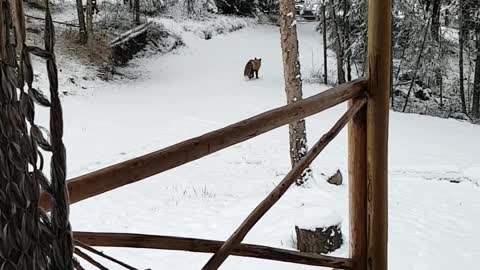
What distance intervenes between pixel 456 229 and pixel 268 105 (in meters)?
6.01

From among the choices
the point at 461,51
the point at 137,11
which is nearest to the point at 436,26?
the point at 461,51

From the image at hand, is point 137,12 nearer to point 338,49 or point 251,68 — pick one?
point 251,68

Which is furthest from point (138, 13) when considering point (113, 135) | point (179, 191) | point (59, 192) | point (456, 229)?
point (59, 192)

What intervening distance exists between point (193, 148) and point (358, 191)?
2.75 ft

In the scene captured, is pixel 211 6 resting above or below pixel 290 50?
above

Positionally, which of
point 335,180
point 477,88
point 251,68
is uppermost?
point 251,68

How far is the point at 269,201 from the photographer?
166cm

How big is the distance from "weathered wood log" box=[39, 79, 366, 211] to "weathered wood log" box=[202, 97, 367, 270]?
7 cm

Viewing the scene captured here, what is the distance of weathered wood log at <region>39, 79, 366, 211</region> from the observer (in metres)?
1.21

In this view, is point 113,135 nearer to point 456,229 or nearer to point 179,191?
point 179,191

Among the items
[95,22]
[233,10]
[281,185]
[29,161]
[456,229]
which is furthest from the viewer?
[233,10]

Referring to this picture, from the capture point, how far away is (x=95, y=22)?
14.3 m

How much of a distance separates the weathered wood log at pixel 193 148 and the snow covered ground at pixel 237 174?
2.01 m

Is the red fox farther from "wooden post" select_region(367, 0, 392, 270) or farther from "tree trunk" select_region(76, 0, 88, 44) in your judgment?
"wooden post" select_region(367, 0, 392, 270)
